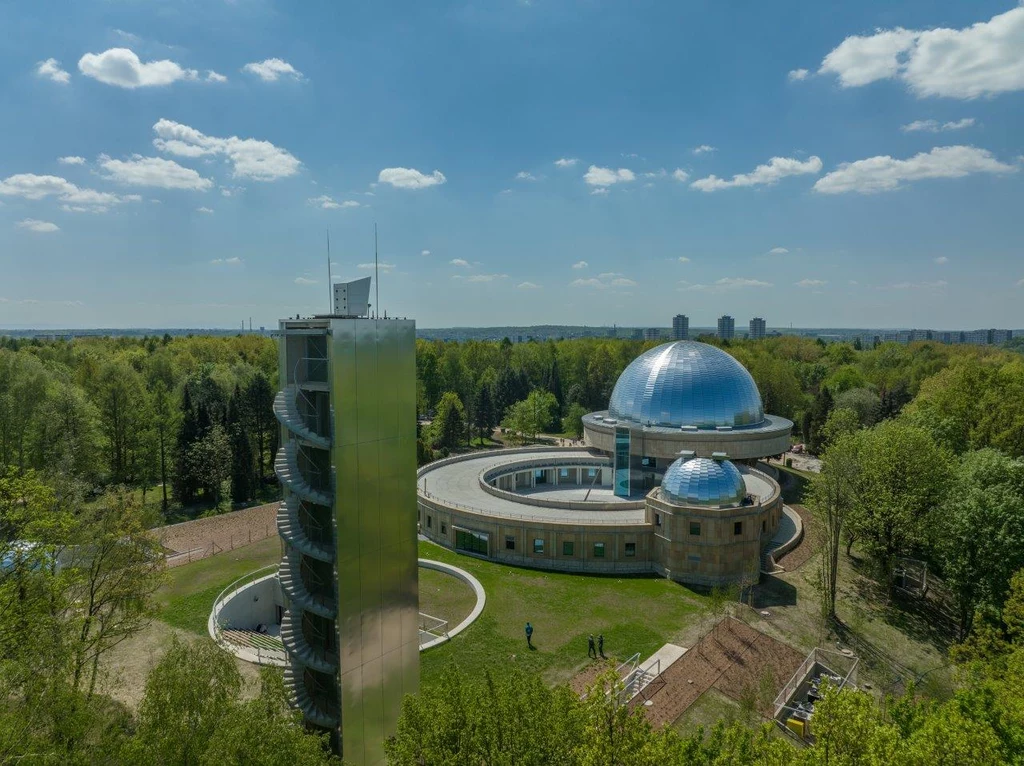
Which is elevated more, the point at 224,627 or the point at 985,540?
the point at 985,540

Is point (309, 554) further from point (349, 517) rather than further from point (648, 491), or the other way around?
point (648, 491)

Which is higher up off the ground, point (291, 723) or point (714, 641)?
point (291, 723)

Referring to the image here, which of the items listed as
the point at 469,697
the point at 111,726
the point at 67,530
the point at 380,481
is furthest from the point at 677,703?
the point at 67,530

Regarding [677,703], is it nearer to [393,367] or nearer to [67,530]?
[393,367]

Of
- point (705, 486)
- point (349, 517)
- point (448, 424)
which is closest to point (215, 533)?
point (349, 517)

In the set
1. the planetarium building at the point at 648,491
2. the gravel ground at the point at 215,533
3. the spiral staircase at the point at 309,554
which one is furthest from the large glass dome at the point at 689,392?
the spiral staircase at the point at 309,554

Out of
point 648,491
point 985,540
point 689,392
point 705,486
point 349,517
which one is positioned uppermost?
point 689,392

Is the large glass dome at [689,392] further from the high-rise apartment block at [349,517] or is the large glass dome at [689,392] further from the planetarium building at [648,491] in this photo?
the high-rise apartment block at [349,517]
